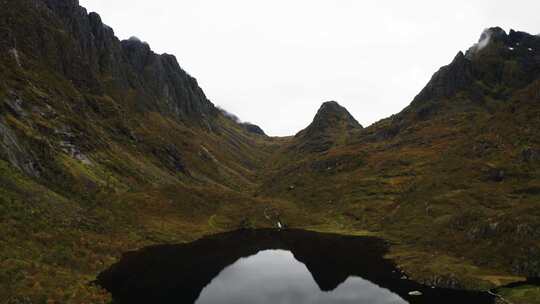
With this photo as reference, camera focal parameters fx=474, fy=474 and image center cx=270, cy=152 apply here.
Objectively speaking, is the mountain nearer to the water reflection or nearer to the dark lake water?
the dark lake water

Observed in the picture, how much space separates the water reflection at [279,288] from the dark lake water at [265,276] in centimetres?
14

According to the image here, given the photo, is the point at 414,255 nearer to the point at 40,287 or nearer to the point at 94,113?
the point at 40,287

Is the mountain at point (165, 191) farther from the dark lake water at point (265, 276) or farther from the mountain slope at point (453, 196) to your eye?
the dark lake water at point (265, 276)

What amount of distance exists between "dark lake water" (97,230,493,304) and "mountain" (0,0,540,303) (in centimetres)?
473

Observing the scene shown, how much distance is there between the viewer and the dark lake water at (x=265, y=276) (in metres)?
69.6

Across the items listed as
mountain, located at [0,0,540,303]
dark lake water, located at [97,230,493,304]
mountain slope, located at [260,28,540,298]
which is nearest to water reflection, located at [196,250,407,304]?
dark lake water, located at [97,230,493,304]

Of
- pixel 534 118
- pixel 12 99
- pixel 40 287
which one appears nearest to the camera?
pixel 40 287

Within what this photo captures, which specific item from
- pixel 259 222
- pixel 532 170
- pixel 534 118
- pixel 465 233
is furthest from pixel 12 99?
pixel 534 118

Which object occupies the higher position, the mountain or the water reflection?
the mountain

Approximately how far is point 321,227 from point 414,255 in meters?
47.2

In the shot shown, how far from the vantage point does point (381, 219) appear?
139m

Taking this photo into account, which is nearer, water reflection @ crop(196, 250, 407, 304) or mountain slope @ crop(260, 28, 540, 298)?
water reflection @ crop(196, 250, 407, 304)

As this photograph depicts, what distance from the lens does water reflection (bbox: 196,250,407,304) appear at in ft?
227

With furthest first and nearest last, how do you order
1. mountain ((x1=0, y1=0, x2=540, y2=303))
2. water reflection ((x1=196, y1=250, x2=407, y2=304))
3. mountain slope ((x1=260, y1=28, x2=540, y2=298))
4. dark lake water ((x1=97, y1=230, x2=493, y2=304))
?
mountain slope ((x1=260, y1=28, x2=540, y2=298)), mountain ((x1=0, y1=0, x2=540, y2=303)), dark lake water ((x1=97, y1=230, x2=493, y2=304)), water reflection ((x1=196, y1=250, x2=407, y2=304))
